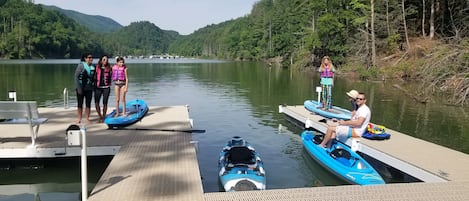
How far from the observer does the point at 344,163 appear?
29.6 feet

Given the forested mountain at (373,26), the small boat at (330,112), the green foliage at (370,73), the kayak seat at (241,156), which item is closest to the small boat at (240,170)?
the kayak seat at (241,156)

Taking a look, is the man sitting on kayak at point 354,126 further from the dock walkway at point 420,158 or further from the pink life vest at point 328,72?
the pink life vest at point 328,72

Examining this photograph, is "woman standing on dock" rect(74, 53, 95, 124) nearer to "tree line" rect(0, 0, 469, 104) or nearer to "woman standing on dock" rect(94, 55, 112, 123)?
"woman standing on dock" rect(94, 55, 112, 123)

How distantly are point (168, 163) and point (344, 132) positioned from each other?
4.78 meters

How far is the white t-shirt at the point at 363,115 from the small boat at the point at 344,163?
0.57 meters

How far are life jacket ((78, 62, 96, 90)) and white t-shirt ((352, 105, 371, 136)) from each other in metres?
6.87

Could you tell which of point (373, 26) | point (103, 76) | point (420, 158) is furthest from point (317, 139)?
point (373, 26)

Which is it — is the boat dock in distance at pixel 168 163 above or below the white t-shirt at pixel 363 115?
below

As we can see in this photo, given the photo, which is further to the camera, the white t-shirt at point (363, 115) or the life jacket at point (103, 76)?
the life jacket at point (103, 76)

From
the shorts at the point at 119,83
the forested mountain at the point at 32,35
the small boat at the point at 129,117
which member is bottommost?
the small boat at the point at 129,117

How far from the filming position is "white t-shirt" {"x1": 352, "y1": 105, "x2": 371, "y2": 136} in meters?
9.97

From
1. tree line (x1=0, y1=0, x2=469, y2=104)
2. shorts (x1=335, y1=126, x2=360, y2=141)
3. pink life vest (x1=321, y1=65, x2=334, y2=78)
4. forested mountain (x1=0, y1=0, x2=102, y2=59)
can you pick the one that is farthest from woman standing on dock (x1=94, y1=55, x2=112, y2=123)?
forested mountain (x1=0, y1=0, x2=102, y2=59)

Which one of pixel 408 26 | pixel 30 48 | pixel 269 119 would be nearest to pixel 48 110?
pixel 269 119

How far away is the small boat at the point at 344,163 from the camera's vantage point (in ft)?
27.0
